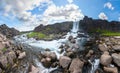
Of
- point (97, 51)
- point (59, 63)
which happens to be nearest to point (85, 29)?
point (97, 51)

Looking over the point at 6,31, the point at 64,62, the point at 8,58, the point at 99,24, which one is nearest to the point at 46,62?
the point at 64,62

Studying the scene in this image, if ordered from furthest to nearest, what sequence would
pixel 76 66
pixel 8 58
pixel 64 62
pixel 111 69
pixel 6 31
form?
pixel 6 31
pixel 8 58
pixel 64 62
pixel 76 66
pixel 111 69

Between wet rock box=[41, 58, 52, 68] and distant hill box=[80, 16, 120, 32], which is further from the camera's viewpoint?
distant hill box=[80, 16, 120, 32]

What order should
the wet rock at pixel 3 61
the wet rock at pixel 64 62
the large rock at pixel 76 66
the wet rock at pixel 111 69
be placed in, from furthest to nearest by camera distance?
the wet rock at pixel 64 62
the wet rock at pixel 3 61
the large rock at pixel 76 66
the wet rock at pixel 111 69

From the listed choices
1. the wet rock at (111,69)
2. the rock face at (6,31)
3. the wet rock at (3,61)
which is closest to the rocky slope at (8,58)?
the wet rock at (3,61)

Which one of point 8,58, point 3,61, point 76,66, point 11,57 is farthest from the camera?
point 11,57

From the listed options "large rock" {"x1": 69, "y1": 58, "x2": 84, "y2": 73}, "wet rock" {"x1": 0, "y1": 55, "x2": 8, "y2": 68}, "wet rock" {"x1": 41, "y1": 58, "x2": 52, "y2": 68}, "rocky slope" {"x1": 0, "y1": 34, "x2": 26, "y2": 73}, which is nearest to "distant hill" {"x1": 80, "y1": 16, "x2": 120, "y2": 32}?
"wet rock" {"x1": 41, "y1": 58, "x2": 52, "y2": 68}

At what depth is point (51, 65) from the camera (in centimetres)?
2911

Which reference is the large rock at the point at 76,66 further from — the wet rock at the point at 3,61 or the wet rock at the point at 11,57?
the wet rock at the point at 3,61

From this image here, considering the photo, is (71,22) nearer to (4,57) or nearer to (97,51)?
(97,51)

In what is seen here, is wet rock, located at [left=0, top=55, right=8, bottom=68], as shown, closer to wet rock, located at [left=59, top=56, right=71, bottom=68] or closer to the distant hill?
wet rock, located at [left=59, top=56, right=71, bottom=68]

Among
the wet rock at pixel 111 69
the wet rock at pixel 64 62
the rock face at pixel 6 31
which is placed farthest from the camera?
the rock face at pixel 6 31

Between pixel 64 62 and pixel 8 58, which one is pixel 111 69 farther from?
pixel 8 58

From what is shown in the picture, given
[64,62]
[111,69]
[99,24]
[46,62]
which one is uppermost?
[99,24]
